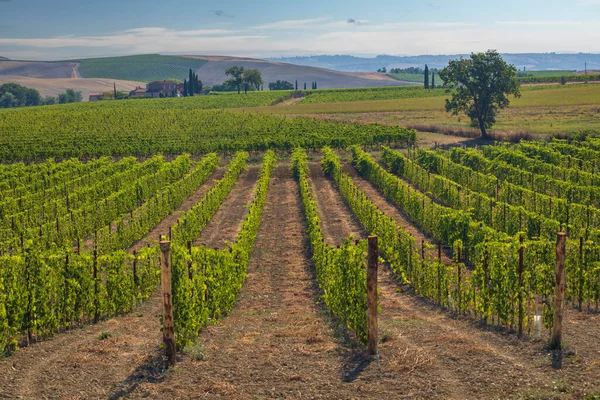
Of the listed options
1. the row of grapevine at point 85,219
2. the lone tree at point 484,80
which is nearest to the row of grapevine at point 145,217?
the row of grapevine at point 85,219

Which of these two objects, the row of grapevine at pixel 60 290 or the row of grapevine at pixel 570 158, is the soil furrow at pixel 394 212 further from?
the row of grapevine at pixel 60 290

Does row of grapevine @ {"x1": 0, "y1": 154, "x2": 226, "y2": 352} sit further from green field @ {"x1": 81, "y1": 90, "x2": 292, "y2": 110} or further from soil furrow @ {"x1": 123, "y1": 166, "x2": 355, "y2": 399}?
green field @ {"x1": 81, "y1": 90, "x2": 292, "y2": 110}

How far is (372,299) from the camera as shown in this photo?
11.9 m

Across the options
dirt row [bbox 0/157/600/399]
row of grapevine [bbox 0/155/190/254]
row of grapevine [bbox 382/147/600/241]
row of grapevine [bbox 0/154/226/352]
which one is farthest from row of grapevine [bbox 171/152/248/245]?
row of grapevine [bbox 382/147/600/241]

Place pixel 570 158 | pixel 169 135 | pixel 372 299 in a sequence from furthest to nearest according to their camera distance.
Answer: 1. pixel 169 135
2. pixel 570 158
3. pixel 372 299

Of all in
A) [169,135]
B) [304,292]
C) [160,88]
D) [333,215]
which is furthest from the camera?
[160,88]

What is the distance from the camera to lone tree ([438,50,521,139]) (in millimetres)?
61438

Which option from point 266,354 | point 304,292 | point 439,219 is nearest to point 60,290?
point 266,354

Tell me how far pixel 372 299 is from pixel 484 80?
53782 millimetres

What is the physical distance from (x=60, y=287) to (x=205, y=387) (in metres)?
5.17

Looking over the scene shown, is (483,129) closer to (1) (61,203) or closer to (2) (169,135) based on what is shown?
(2) (169,135)

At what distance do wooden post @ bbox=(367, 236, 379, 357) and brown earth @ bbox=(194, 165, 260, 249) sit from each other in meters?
9.62

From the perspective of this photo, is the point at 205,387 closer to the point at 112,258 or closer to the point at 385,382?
the point at 385,382

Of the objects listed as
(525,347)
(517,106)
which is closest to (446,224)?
(525,347)
